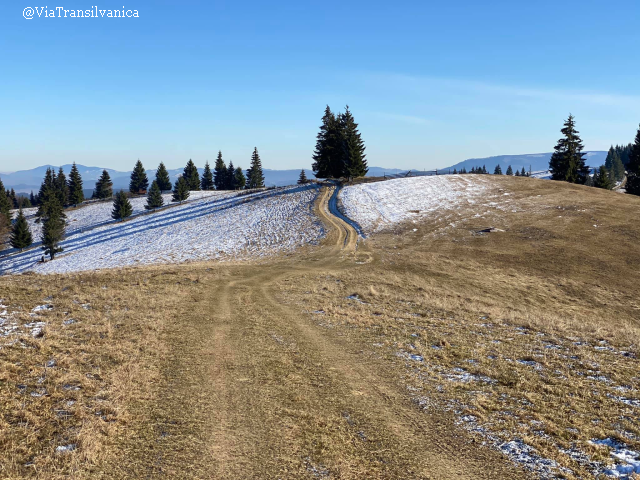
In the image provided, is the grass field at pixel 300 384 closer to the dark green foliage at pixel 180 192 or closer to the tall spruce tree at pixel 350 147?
the tall spruce tree at pixel 350 147

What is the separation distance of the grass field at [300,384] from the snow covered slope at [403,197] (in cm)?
2766

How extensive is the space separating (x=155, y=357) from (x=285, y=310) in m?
7.28

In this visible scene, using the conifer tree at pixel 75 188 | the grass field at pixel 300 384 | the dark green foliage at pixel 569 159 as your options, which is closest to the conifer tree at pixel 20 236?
the conifer tree at pixel 75 188

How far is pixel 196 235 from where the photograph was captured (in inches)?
1998

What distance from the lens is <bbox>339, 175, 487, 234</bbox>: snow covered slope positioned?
50.4 meters

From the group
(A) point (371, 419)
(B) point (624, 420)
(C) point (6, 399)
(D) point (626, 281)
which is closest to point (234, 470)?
(A) point (371, 419)

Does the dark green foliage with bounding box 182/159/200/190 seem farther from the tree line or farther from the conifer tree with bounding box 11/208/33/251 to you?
the conifer tree with bounding box 11/208/33/251

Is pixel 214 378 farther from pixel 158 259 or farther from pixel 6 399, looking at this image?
pixel 158 259

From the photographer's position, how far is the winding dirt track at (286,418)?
6574 mm

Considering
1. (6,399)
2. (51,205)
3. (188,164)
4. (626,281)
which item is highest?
(188,164)

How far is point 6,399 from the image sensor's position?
8.06 m

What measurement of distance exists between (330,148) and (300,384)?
62.3m

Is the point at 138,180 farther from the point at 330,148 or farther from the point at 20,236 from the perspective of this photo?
the point at 330,148

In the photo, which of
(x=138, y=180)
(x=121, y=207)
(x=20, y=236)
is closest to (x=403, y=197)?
(x=121, y=207)
